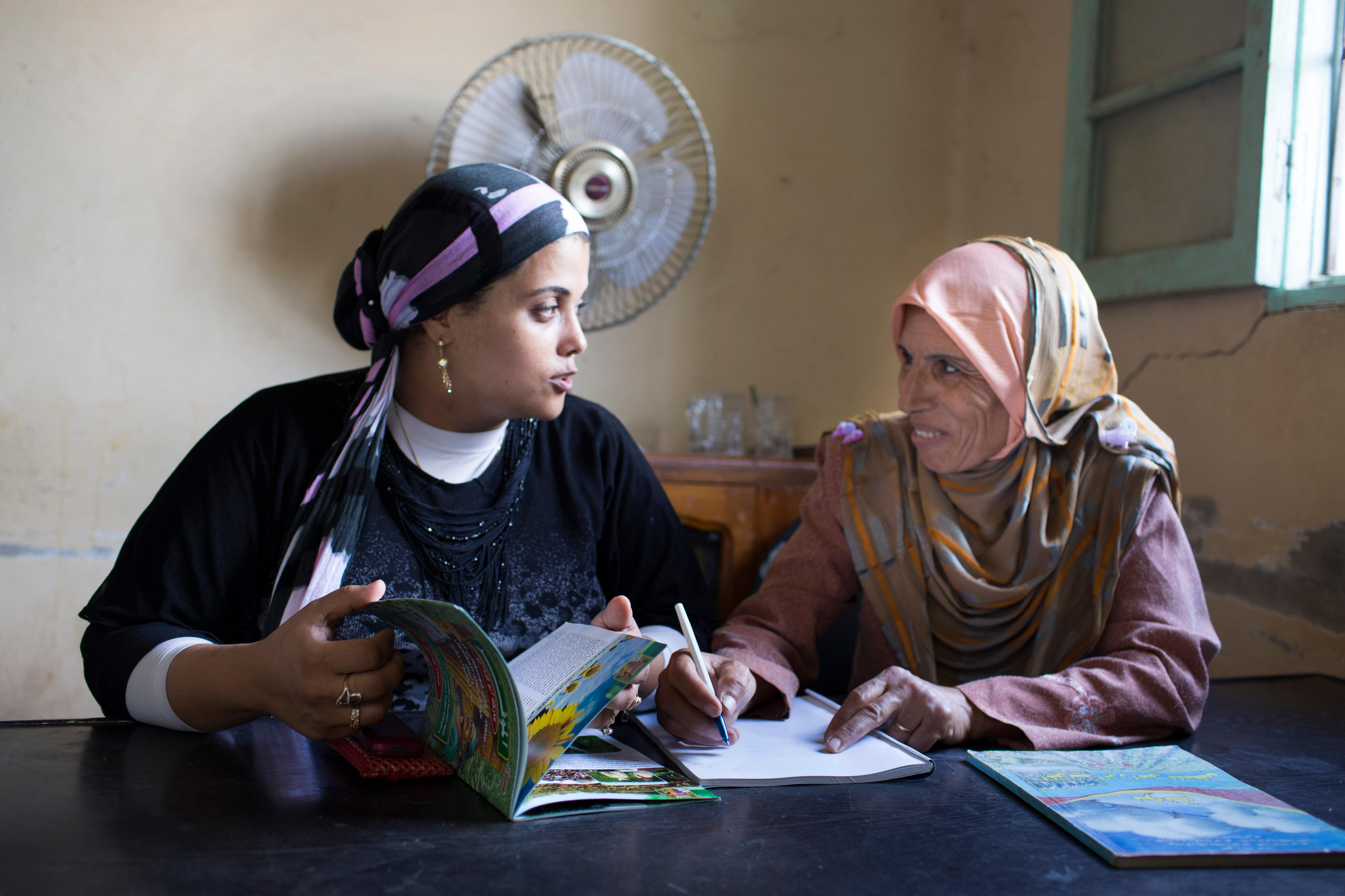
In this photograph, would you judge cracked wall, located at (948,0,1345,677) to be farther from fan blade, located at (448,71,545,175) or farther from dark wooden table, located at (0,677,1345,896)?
fan blade, located at (448,71,545,175)

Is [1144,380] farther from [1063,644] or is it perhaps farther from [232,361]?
[232,361]

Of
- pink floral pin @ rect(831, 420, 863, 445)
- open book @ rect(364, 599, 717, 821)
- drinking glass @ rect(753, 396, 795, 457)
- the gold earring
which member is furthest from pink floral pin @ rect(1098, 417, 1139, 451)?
drinking glass @ rect(753, 396, 795, 457)

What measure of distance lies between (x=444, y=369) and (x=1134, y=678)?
3.22ft

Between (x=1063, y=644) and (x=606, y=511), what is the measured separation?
702mm

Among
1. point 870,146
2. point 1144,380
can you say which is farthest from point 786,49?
point 1144,380

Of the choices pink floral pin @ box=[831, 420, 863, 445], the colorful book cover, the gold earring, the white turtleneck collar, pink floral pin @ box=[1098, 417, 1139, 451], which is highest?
the gold earring

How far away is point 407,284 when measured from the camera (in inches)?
50.6

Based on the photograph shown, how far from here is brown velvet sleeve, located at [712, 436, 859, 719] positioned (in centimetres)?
134

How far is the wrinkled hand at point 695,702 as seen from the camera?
3.31ft

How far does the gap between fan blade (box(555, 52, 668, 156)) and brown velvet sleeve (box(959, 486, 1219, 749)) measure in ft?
5.31

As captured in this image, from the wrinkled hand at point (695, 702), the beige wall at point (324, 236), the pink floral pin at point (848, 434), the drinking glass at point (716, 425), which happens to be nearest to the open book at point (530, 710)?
the wrinkled hand at point (695, 702)

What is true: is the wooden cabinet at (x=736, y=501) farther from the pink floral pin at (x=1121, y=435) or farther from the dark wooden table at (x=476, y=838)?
the dark wooden table at (x=476, y=838)

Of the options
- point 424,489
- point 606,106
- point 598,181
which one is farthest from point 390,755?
point 606,106

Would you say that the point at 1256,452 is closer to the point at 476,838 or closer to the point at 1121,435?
the point at 1121,435
